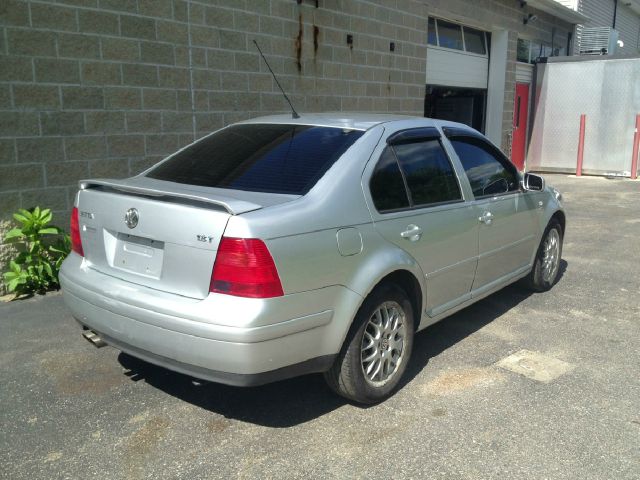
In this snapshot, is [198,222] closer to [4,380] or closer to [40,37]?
[4,380]

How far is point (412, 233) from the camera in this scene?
144 inches

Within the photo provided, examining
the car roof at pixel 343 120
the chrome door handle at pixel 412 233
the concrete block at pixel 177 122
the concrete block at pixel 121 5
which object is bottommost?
the chrome door handle at pixel 412 233

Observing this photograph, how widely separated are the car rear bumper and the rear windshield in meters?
0.67

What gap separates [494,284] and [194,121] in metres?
4.11

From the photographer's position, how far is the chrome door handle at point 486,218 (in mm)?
4381

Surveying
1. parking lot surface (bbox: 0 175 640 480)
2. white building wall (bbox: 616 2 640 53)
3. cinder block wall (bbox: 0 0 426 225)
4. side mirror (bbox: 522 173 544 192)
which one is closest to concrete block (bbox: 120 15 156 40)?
cinder block wall (bbox: 0 0 426 225)

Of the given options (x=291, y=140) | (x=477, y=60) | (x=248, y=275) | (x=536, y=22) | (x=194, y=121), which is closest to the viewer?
(x=248, y=275)

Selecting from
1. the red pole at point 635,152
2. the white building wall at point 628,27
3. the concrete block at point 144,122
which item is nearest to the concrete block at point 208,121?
the concrete block at point 144,122

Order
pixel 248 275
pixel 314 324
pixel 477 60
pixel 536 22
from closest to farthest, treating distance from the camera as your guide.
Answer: pixel 248 275 → pixel 314 324 → pixel 477 60 → pixel 536 22

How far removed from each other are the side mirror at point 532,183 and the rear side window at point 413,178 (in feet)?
3.76

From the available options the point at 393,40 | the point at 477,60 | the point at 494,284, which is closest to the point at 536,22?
the point at 477,60

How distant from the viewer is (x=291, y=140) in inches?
149

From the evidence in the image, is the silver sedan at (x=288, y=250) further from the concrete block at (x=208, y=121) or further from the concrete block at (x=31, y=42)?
the concrete block at (x=208, y=121)

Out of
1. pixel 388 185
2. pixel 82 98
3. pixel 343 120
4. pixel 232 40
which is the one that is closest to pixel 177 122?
pixel 82 98
